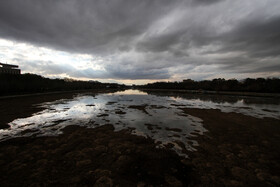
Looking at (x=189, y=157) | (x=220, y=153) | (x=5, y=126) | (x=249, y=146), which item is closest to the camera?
(x=189, y=157)

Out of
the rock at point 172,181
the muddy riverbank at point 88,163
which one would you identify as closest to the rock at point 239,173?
the muddy riverbank at point 88,163

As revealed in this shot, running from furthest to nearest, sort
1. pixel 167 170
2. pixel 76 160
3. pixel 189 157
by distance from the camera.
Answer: pixel 189 157 < pixel 76 160 < pixel 167 170

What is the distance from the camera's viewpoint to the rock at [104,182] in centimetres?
383

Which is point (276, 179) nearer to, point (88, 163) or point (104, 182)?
point (104, 182)

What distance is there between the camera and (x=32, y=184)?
3818 mm

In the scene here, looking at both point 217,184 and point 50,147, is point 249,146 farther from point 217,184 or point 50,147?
point 50,147

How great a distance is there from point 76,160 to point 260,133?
42.6 feet

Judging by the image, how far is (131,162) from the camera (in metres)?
5.09

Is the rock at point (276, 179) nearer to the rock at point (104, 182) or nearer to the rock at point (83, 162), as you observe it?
the rock at point (104, 182)

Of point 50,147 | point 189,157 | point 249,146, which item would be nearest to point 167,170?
point 189,157

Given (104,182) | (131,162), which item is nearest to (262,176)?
(131,162)

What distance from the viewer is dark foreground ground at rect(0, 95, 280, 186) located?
4031 mm

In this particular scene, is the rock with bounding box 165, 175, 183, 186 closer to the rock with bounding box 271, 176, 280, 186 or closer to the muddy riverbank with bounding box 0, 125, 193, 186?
the muddy riverbank with bounding box 0, 125, 193, 186

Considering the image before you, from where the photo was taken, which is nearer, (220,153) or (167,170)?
(167,170)
